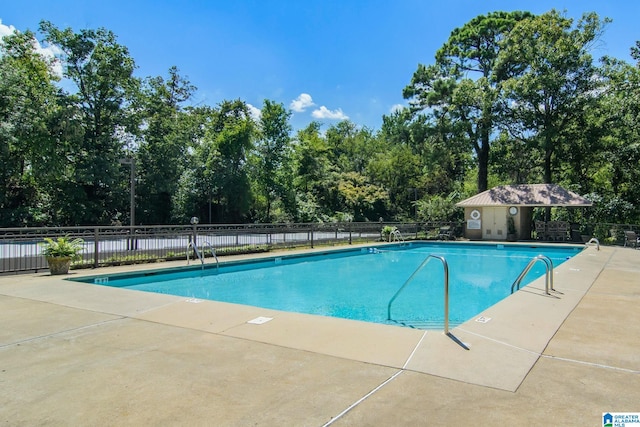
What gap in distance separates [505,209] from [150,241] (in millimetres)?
18245

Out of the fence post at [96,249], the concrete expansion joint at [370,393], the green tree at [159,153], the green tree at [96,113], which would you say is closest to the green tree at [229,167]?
the green tree at [159,153]

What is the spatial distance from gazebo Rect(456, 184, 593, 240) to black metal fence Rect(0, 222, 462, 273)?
787 centimetres

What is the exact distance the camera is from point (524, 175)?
2961 centimetres

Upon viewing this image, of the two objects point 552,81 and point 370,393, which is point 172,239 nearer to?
point 370,393

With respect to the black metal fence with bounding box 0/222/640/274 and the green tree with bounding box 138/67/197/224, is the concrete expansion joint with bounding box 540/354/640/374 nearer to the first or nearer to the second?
the black metal fence with bounding box 0/222/640/274

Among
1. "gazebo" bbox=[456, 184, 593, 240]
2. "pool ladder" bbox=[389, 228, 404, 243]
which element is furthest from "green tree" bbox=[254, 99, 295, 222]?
"gazebo" bbox=[456, 184, 593, 240]

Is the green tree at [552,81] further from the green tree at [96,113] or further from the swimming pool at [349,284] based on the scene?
the green tree at [96,113]

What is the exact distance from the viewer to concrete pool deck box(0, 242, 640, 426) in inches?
105

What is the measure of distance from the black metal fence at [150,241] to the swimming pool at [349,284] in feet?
4.74

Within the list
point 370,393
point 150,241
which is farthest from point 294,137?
point 370,393

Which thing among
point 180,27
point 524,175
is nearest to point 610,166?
point 524,175

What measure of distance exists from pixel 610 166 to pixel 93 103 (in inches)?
1246

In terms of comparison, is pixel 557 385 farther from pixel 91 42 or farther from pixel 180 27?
pixel 91 42

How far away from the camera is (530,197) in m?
21.4
